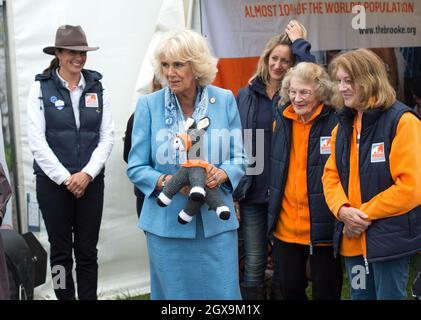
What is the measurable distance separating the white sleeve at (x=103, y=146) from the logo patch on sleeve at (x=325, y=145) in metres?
1.50

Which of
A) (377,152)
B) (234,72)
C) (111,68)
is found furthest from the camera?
(234,72)

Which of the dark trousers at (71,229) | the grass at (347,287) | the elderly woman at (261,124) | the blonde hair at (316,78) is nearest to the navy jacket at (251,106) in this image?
the elderly woman at (261,124)

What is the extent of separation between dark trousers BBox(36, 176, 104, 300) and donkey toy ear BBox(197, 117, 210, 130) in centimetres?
155

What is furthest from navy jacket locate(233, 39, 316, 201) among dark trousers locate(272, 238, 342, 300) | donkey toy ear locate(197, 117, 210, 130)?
donkey toy ear locate(197, 117, 210, 130)

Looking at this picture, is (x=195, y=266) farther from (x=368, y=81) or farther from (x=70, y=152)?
(x=70, y=152)

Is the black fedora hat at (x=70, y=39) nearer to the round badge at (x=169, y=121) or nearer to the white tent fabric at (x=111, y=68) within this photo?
the white tent fabric at (x=111, y=68)

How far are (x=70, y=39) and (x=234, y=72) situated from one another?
138 centimetres

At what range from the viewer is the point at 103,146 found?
479cm

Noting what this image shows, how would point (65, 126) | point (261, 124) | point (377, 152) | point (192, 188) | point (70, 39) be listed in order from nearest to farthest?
1. point (192, 188)
2. point (377, 152)
3. point (261, 124)
4. point (65, 126)
5. point (70, 39)

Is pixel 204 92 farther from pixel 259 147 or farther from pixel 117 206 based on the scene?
pixel 117 206

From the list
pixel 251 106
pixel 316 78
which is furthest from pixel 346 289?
pixel 316 78

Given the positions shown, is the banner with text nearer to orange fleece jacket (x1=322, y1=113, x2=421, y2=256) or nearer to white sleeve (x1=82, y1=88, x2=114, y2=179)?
white sleeve (x1=82, y1=88, x2=114, y2=179)

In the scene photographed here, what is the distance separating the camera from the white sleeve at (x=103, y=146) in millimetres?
4691

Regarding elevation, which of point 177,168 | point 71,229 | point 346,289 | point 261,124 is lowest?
point 346,289
